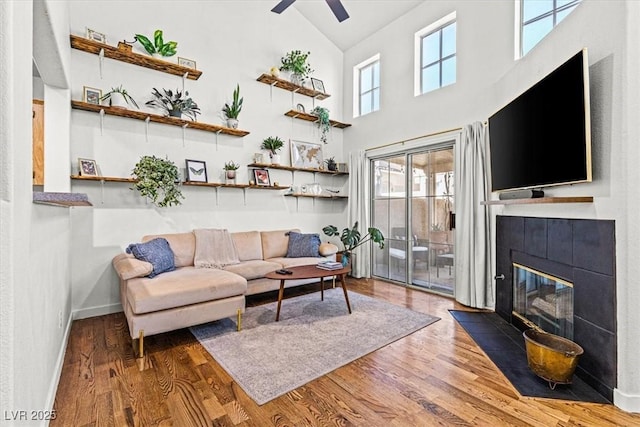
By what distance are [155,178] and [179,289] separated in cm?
145

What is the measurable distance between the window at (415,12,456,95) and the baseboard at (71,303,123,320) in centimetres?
483

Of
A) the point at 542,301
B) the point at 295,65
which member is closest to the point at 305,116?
the point at 295,65

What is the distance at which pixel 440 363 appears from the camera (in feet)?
7.70

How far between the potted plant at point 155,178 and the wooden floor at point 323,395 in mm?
1587

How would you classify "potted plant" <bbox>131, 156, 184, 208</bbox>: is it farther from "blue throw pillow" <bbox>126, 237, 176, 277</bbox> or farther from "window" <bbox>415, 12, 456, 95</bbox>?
"window" <bbox>415, 12, 456, 95</bbox>

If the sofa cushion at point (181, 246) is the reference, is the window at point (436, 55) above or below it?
above

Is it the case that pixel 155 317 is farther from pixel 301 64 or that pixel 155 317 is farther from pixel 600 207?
pixel 301 64

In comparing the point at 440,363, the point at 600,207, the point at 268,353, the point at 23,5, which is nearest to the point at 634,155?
the point at 600,207

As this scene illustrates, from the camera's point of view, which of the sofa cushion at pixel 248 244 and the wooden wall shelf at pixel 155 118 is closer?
the wooden wall shelf at pixel 155 118

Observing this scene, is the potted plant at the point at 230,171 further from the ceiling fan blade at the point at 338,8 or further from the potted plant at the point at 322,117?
the ceiling fan blade at the point at 338,8

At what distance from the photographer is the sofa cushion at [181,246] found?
11.9ft

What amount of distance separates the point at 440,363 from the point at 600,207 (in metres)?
1.54

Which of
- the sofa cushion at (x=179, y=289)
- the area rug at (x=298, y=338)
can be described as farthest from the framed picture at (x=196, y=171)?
the area rug at (x=298, y=338)

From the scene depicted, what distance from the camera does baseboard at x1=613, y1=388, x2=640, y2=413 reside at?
179 centimetres
